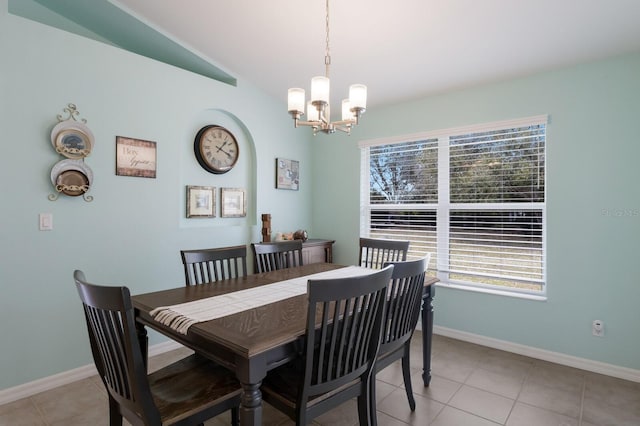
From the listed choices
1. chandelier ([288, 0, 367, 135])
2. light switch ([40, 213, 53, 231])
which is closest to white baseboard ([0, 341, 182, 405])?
light switch ([40, 213, 53, 231])

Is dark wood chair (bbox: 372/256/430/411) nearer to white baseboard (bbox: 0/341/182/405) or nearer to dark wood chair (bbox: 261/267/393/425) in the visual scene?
dark wood chair (bbox: 261/267/393/425)

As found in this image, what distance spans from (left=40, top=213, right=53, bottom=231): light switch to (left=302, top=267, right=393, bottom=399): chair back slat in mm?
2095

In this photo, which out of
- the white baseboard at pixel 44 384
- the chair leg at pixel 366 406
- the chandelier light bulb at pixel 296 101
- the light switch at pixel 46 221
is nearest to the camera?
the chair leg at pixel 366 406

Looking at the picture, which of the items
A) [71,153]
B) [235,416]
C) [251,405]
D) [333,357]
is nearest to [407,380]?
[333,357]

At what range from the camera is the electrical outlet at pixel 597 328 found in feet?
8.91

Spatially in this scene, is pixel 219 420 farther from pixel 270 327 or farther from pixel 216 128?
pixel 216 128

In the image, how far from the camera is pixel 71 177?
8.39ft

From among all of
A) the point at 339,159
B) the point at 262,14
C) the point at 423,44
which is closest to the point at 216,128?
the point at 262,14

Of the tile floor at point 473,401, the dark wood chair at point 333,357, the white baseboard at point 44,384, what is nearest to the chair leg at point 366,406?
the dark wood chair at point 333,357

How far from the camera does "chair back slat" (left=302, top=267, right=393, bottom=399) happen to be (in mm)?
1422

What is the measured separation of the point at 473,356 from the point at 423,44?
8.62 feet

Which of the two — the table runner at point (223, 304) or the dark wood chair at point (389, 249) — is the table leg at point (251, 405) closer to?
the table runner at point (223, 304)

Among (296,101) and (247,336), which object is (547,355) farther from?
(296,101)

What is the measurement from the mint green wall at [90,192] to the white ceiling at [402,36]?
0.48 m
